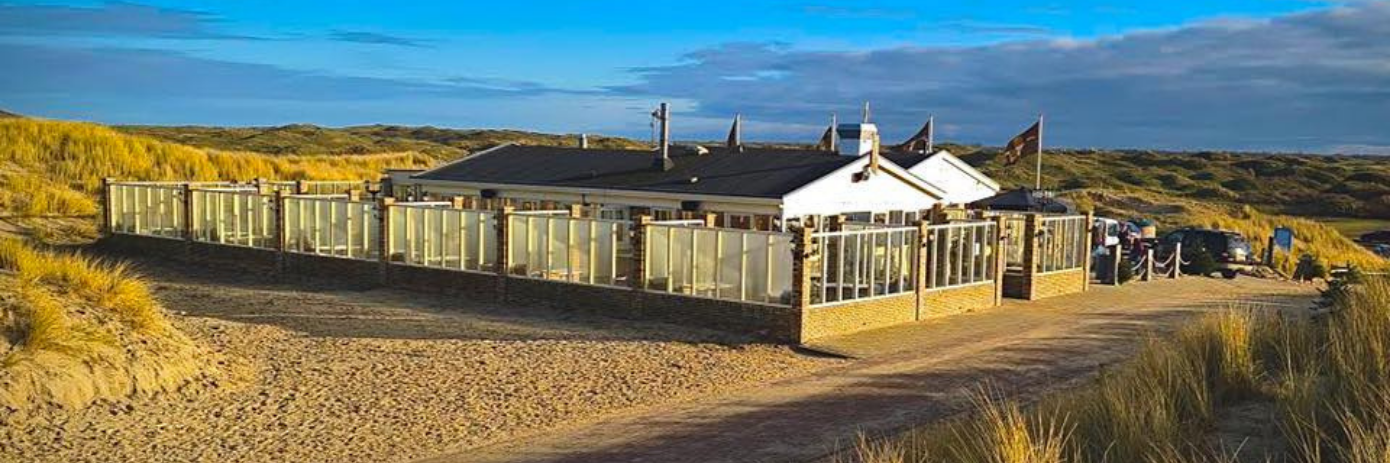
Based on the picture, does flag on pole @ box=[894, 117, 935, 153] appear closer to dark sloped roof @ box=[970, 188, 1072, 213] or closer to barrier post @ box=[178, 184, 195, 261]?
dark sloped roof @ box=[970, 188, 1072, 213]

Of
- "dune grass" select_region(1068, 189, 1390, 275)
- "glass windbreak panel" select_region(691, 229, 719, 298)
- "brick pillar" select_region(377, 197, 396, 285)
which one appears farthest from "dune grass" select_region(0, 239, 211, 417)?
"dune grass" select_region(1068, 189, 1390, 275)

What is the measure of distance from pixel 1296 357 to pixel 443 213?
1750cm

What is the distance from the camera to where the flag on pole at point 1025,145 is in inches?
1344

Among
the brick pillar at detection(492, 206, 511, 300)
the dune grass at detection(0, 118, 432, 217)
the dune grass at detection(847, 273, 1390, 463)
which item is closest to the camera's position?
the dune grass at detection(847, 273, 1390, 463)

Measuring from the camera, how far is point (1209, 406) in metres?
9.14

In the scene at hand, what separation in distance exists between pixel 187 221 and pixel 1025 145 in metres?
23.0

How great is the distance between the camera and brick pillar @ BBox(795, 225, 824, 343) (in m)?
18.4

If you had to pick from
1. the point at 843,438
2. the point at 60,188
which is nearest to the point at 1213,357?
the point at 843,438

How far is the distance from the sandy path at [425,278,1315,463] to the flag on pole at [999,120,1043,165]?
34.0ft

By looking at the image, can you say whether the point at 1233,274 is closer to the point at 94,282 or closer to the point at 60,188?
the point at 94,282

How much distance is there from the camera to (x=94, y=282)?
15.2 meters

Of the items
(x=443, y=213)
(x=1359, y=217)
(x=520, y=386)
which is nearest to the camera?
(x=520, y=386)

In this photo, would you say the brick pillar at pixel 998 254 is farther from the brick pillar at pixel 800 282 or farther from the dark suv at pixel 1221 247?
the dark suv at pixel 1221 247

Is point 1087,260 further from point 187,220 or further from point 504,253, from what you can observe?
point 187,220
